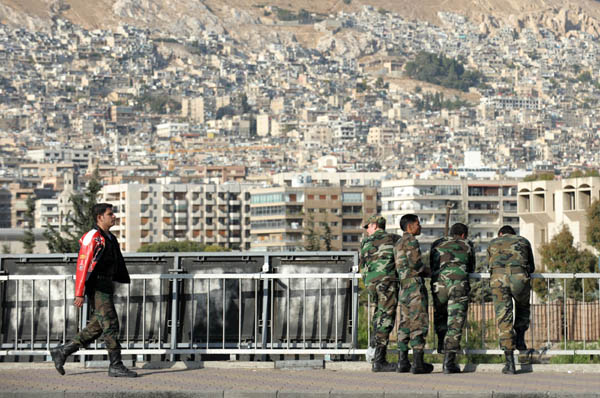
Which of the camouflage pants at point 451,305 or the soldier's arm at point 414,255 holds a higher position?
the soldier's arm at point 414,255

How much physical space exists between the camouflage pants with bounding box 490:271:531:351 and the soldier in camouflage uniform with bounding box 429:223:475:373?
1.02 ft

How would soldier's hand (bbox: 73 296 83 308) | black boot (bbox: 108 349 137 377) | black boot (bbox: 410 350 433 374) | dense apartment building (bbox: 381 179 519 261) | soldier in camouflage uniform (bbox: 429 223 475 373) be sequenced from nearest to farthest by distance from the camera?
soldier's hand (bbox: 73 296 83 308) < black boot (bbox: 108 349 137 377) < black boot (bbox: 410 350 433 374) < soldier in camouflage uniform (bbox: 429 223 475 373) < dense apartment building (bbox: 381 179 519 261)

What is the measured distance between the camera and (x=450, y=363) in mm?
14227

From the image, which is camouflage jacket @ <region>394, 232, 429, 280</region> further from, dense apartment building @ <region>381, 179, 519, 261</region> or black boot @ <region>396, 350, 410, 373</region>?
dense apartment building @ <region>381, 179, 519, 261</region>

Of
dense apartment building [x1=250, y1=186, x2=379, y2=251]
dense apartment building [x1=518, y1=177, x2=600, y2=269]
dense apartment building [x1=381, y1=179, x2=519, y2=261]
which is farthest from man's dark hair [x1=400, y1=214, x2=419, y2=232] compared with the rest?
dense apartment building [x1=381, y1=179, x2=519, y2=261]

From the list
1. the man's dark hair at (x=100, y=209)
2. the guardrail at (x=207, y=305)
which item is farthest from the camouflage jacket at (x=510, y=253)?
the man's dark hair at (x=100, y=209)

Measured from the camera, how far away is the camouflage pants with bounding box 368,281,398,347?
14.5 meters

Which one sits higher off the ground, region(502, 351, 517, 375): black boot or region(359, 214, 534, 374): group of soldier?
region(359, 214, 534, 374): group of soldier

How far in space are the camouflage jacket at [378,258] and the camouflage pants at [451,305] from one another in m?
0.51

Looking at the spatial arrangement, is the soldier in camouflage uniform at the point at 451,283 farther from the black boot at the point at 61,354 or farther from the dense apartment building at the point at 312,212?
the dense apartment building at the point at 312,212

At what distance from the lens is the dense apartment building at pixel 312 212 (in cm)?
19025

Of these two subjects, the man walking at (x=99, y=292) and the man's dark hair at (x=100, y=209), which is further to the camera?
the man's dark hair at (x=100, y=209)

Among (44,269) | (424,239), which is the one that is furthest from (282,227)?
(44,269)

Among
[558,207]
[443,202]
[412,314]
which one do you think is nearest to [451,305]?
[412,314]
